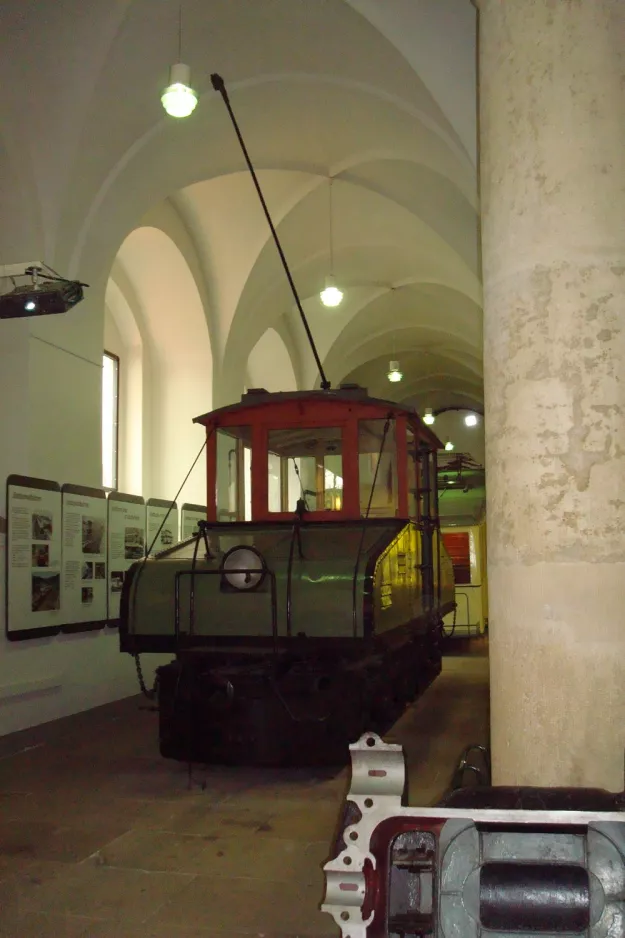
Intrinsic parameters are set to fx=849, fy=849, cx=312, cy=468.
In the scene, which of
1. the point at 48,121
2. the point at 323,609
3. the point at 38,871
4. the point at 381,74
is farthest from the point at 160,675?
the point at 381,74

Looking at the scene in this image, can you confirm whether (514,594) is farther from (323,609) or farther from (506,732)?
(323,609)

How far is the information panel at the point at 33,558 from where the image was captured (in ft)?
23.9

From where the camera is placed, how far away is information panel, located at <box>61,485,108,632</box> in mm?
8148

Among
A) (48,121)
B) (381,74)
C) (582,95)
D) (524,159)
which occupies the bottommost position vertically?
(524,159)

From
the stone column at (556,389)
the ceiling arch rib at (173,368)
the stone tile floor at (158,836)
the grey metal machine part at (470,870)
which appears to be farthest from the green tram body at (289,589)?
the ceiling arch rib at (173,368)

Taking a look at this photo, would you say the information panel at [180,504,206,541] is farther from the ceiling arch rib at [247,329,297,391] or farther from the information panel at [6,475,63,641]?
the ceiling arch rib at [247,329,297,391]

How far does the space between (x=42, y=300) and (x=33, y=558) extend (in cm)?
233

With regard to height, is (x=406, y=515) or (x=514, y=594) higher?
(x=406, y=515)

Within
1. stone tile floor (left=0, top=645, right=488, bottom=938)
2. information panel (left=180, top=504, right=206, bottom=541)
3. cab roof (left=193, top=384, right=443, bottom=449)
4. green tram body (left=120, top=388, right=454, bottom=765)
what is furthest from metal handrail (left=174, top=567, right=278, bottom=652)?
information panel (left=180, top=504, right=206, bottom=541)

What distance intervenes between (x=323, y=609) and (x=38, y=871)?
7.90 ft

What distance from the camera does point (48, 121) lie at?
26.3ft

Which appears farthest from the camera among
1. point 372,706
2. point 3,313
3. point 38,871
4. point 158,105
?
point 158,105

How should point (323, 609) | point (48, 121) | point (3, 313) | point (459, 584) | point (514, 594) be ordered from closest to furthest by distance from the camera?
point (514, 594)
point (323, 609)
point (3, 313)
point (48, 121)
point (459, 584)

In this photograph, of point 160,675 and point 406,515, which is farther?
point 406,515
